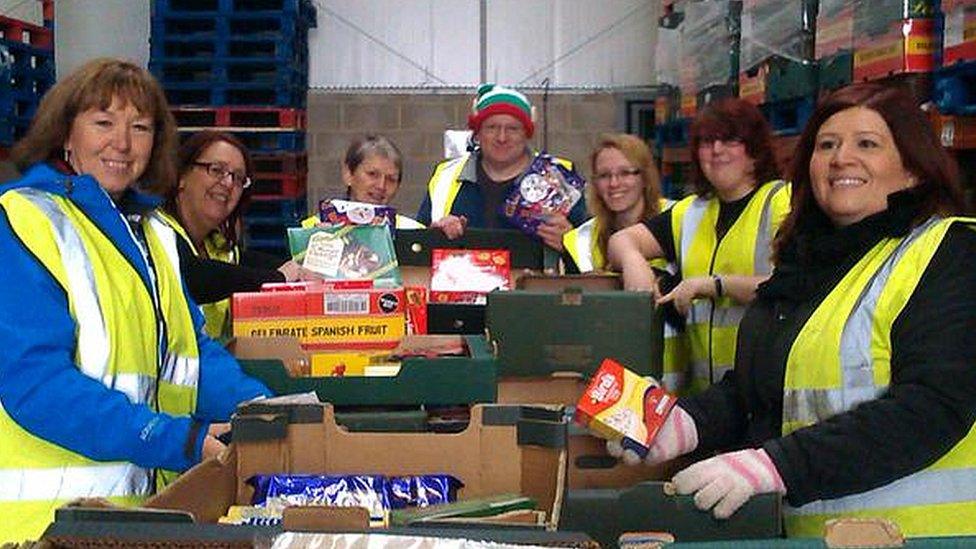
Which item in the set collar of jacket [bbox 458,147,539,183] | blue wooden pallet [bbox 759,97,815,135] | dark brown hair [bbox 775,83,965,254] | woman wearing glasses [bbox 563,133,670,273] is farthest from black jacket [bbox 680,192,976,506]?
blue wooden pallet [bbox 759,97,815,135]

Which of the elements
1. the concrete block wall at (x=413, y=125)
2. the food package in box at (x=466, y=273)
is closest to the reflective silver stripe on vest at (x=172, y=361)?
the food package in box at (x=466, y=273)

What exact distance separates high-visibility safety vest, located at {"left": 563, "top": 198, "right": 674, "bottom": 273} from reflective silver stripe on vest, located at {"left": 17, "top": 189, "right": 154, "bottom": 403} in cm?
195

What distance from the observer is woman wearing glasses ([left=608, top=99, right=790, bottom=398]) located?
3592 millimetres

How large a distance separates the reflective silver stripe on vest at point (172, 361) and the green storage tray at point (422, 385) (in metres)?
0.29

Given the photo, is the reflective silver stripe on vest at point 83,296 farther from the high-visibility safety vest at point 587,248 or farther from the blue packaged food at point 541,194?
the high-visibility safety vest at point 587,248

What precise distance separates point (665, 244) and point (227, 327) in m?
1.51

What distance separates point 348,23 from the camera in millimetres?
9070

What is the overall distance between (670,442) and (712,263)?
5.16 feet

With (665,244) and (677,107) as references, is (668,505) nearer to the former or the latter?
(665,244)

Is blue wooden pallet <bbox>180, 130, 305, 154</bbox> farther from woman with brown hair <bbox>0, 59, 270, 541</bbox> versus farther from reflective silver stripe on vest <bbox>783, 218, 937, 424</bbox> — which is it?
reflective silver stripe on vest <bbox>783, 218, 937, 424</bbox>

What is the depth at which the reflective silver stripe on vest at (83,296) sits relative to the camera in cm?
211

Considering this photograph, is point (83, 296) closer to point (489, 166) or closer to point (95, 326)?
point (95, 326)

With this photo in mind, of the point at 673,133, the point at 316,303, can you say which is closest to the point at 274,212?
the point at 673,133

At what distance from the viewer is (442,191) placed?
460 cm
